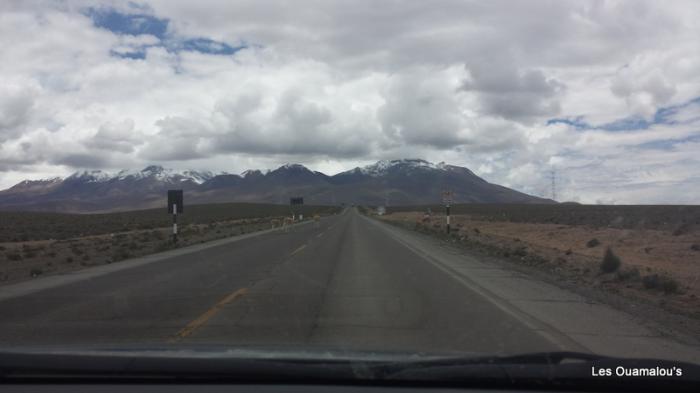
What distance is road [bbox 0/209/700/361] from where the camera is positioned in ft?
27.2

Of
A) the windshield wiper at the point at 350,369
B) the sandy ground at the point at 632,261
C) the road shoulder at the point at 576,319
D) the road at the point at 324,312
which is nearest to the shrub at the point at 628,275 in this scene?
the sandy ground at the point at 632,261

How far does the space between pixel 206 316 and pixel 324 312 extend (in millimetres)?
1822

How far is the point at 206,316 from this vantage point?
10.3 meters

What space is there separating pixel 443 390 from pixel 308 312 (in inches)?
244

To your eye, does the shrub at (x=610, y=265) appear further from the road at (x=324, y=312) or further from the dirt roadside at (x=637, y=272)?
the road at (x=324, y=312)

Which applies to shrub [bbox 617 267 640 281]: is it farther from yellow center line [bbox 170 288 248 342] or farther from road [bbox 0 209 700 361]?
yellow center line [bbox 170 288 248 342]

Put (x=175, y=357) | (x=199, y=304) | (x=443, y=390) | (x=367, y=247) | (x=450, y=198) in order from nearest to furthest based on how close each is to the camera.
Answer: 1. (x=443, y=390)
2. (x=175, y=357)
3. (x=199, y=304)
4. (x=367, y=247)
5. (x=450, y=198)

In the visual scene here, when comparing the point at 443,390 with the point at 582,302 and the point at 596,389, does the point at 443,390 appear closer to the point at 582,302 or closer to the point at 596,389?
the point at 596,389

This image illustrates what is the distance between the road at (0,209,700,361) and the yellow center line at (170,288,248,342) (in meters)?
0.02

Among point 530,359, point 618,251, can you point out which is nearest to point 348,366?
point 530,359

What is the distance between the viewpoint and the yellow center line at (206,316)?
8714mm

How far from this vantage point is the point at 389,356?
5.09 meters

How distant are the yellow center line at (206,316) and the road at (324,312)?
0.05 feet

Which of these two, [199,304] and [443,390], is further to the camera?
[199,304]
